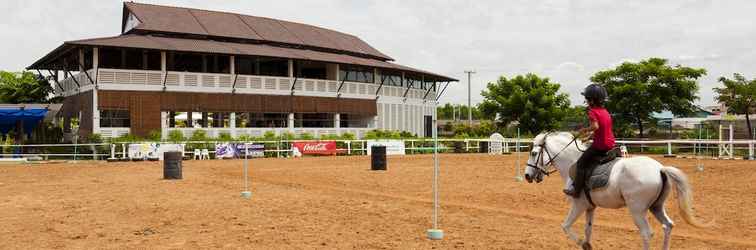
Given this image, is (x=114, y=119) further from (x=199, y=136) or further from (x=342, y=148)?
(x=342, y=148)

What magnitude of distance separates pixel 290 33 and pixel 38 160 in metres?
22.6

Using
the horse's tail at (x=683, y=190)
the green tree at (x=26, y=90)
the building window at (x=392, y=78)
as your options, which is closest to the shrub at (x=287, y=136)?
the building window at (x=392, y=78)

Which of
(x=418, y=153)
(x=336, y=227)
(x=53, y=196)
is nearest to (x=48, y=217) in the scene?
(x=53, y=196)

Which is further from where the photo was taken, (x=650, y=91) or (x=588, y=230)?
(x=650, y=91)

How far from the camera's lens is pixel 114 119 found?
120 ft

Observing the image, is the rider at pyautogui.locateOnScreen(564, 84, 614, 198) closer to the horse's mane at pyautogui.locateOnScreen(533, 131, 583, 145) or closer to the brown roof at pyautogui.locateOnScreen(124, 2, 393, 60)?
the horse's mane at pyautogui.locateOnScreen(533, 131, 583, 145)

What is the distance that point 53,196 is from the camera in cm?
1603

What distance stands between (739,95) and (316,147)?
38.3 m

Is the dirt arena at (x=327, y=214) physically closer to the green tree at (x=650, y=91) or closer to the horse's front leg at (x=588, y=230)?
the horse's front leg at (x=588, y=230)

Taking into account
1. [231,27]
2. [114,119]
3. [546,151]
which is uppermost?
[231,27]

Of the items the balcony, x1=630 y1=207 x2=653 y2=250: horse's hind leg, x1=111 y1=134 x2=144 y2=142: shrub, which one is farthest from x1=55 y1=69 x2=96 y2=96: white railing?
x1=630 y1=207 x2=653 y2=250: horse's hind leg

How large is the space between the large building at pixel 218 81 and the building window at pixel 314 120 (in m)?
0.07

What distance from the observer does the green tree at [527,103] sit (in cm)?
6512

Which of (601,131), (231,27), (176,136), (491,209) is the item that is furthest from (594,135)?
(231,27)
